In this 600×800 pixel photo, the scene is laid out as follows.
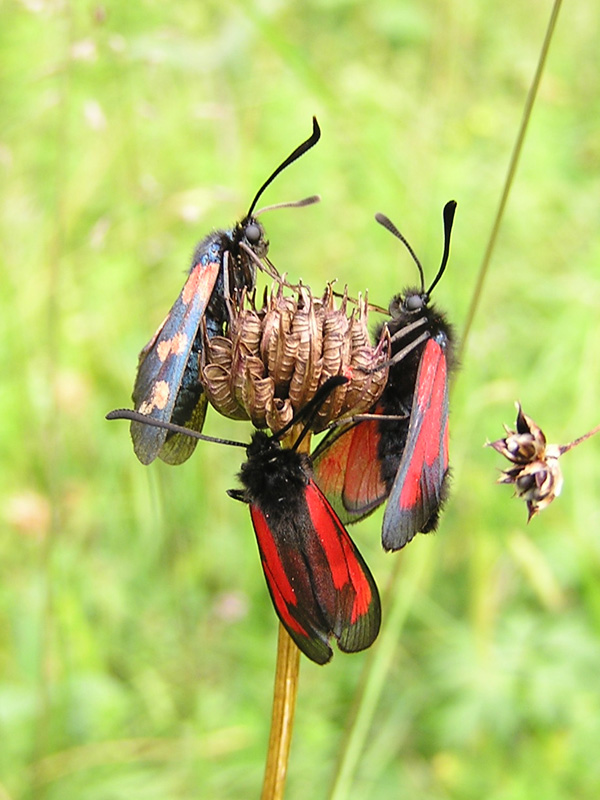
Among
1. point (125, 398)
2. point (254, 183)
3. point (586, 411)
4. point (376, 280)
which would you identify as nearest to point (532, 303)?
point (376, 280)

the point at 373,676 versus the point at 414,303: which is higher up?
the point at 414,303

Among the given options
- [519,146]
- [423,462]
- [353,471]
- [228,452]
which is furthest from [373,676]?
[228,452]

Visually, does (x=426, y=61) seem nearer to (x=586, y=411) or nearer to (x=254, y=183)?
(x=254, y=183)

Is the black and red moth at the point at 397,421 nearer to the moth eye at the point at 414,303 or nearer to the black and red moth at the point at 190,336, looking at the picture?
the moth eye at the point at 414,303

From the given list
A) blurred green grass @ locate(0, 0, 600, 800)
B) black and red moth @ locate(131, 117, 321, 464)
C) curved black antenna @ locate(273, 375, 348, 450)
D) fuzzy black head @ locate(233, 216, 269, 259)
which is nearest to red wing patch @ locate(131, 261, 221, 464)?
black and red moth @ locate(131, 117, 321, 464)

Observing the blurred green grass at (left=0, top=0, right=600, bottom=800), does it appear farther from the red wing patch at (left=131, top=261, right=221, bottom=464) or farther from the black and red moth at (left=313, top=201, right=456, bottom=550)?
the black and red moth at (left=313, top=201, right=456, bottom=550)

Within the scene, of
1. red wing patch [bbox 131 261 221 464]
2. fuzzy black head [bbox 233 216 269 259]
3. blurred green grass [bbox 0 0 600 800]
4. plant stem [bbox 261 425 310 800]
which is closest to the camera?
plant stem [bbox 261 425 310 800]

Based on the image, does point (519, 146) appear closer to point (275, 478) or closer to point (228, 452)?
point (275, 478)
